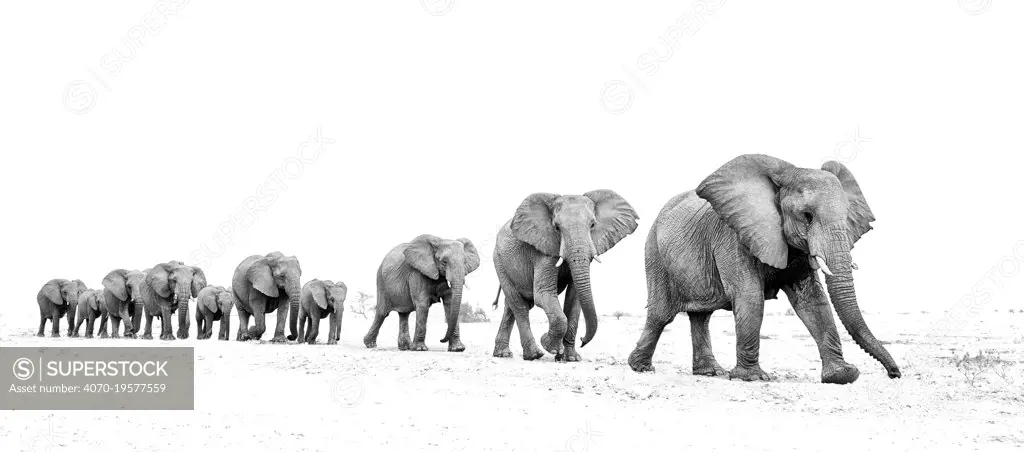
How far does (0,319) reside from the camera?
50.2 metres

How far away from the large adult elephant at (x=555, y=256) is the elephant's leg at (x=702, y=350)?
1776 mm

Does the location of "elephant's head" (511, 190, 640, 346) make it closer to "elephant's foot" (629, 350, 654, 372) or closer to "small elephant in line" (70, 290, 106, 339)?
"elephant's foot" (629, 350, 654, 372)

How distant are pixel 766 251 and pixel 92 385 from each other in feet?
26.8

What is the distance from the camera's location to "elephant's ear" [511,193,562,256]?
15.9 meters

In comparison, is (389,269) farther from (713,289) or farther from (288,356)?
(713,289)

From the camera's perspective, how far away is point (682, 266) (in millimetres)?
13266

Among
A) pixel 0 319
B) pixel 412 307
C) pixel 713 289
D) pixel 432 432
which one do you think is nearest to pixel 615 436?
pixel 432 432

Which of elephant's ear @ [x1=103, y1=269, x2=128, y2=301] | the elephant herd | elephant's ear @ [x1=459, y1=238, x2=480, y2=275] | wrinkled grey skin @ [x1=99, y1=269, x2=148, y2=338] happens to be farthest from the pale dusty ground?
elephant's ear @ [x1=103, y1=269, x2=128, y2=301]

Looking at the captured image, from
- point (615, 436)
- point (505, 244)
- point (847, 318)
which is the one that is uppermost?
point (505, 244)

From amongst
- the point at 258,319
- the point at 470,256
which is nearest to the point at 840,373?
the point at 470,256

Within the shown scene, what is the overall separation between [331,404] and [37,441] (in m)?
3.08

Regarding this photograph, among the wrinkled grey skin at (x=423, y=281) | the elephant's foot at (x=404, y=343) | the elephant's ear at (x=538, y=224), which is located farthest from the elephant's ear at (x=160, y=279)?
the elephant's ear at (x=538, y=224)

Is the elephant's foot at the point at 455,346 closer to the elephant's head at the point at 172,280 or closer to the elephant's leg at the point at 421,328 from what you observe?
the elephant's leg at the point at 421,328

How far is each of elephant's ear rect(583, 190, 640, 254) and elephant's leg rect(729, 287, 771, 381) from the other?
4.31m
